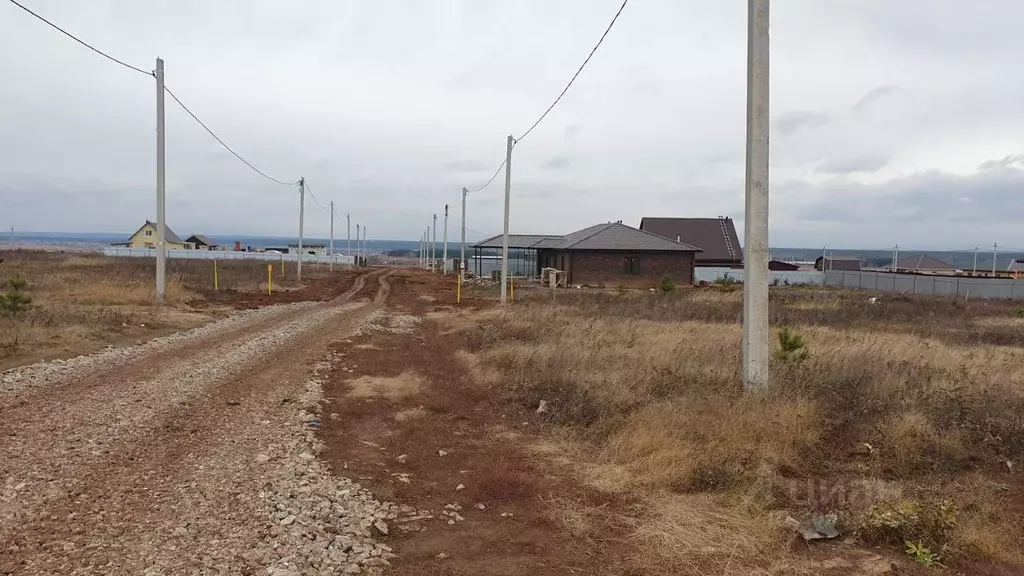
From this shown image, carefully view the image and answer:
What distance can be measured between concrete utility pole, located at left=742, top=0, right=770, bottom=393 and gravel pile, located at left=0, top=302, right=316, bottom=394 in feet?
29.5

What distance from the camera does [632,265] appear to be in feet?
146

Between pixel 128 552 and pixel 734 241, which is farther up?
pixel 734 241

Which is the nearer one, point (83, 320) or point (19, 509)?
point (19, 509)

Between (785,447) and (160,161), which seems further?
(160,161)

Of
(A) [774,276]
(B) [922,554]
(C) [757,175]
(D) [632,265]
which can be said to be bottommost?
(B) [922,554]

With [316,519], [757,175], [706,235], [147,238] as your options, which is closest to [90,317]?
[316,519]

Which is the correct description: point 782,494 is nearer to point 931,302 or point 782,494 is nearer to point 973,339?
point 973,339

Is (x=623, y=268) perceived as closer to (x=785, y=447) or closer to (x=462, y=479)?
(x=785, y=447)

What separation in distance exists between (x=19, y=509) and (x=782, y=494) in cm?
567

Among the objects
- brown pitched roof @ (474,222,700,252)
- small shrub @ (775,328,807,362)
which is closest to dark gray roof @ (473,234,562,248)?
brown pitched roof @ (474,222,700,252)

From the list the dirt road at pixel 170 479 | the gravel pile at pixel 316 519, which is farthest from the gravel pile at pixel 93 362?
the gravel pile at pixel 316 519

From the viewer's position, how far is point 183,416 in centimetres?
746

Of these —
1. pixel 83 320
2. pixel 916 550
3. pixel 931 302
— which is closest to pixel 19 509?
pixel 916 550

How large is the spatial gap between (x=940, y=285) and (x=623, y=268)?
2355 centimetres
